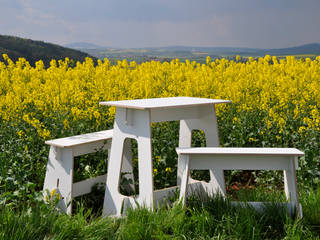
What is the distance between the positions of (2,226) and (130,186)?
1601 mm

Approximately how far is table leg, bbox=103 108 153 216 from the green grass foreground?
0.85 feet

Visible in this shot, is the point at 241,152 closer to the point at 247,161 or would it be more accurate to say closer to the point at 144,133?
the point at 247,161

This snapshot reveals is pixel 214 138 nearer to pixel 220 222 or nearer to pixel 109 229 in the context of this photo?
pixel 220 222

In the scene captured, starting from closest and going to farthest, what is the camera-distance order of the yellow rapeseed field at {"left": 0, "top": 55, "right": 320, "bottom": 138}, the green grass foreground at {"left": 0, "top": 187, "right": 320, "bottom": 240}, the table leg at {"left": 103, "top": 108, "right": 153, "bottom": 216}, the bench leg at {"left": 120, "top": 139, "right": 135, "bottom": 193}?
the green grass foreground at {"left": 0, "top": 187, "right": 320, "bottom": 240} < the table leg at {"left": 103, "top": 108, "right": 153, "bottom": 216} < the bench leg at {"left": 120, "top": 139, "right": 135, "bottom": 193} < the yellow rapeseed field at {"left": 0, "top": 55, "right": 320, "bottom": 138}

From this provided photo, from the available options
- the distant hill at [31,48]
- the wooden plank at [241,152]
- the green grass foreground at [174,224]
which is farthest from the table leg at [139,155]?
the distant hill at [31,48]

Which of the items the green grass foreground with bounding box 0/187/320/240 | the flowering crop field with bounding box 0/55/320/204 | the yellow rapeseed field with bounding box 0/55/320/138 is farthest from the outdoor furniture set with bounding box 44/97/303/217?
the yellow rapeseed field with bounding box 0/55/320/138

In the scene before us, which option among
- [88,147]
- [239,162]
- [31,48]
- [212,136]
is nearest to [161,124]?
[212,136]

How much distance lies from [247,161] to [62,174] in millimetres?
1697

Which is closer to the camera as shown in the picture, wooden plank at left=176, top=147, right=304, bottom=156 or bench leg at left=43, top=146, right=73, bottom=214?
wooden plank at left=176, top=147, right=304, bottom=156

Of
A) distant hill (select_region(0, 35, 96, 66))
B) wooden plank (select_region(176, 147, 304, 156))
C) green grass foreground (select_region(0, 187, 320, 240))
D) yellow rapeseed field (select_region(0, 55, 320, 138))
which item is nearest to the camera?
green grass foreground (select_region(0, 187, 320, 240))

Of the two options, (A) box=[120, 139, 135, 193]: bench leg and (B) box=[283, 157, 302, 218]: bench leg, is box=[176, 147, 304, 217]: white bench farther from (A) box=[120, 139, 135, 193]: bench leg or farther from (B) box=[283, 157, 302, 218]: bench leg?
(A) box=[120, 139, 135, 193]: bench leg

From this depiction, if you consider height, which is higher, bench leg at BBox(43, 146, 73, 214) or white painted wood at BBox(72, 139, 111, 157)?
white painted wood at BBox(72, 139, 111, 157)

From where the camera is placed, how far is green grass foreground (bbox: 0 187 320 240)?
2.87m

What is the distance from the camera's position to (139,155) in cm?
346
